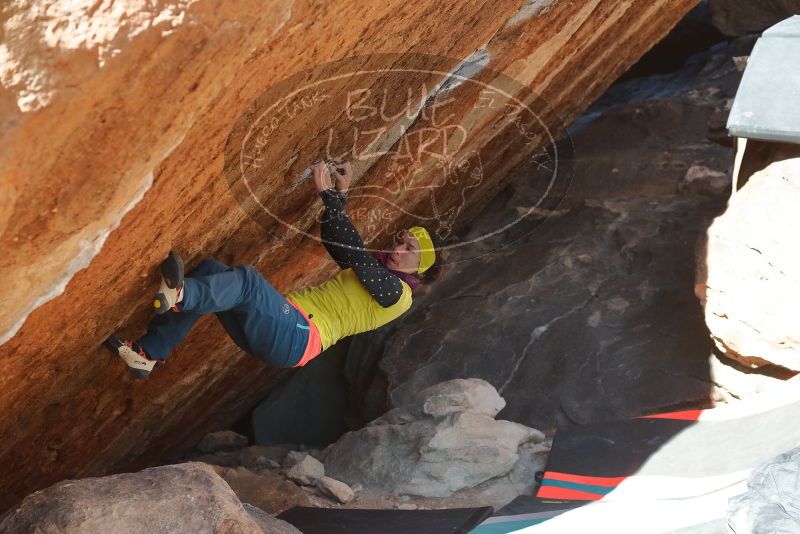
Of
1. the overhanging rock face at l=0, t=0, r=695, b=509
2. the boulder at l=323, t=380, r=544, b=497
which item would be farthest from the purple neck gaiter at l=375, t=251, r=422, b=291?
the boulder at l=323, t=380, r=544, b=497

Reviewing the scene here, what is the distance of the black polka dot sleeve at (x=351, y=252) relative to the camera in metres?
3.25

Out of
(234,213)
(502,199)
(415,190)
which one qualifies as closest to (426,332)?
(502,199)

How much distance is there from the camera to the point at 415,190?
3.86 m

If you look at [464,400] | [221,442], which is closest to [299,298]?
[464,400]

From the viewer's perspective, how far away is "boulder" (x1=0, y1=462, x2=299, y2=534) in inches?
107

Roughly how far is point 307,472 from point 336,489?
252 mm

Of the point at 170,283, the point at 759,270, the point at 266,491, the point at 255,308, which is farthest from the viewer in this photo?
the point at 759,270

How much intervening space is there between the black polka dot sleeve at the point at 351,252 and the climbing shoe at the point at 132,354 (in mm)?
817

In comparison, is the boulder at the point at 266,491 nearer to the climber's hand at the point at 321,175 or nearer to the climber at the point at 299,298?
the climber at the point at 299,298

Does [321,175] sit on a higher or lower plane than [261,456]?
higher

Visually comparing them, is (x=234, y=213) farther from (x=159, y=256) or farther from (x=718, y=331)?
(x=718, y=331)

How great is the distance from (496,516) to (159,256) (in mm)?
1645

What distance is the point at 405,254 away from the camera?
3693mm

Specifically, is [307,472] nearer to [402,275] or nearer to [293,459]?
[293,459]
